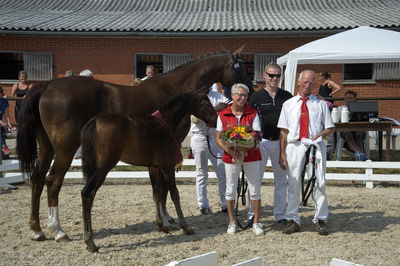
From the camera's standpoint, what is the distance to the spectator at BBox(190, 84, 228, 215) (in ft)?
22.1

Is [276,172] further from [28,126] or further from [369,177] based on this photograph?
[369,177]

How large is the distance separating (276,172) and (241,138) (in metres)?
1.14

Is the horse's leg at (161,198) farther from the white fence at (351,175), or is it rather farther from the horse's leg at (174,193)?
the white fence at (351,175)

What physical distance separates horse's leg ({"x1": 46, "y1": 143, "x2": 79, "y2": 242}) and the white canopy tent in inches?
266

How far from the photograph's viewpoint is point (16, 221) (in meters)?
6.49

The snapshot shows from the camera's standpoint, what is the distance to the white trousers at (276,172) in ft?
19.9

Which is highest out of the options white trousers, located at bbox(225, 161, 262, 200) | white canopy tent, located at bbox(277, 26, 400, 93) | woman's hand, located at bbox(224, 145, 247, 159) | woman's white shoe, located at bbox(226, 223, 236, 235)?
white canopy tent, located at bbox(277, 26, 400, 93)

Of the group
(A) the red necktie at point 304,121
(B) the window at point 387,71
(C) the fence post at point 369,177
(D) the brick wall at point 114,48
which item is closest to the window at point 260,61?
(D) the brick wall at point 114,48

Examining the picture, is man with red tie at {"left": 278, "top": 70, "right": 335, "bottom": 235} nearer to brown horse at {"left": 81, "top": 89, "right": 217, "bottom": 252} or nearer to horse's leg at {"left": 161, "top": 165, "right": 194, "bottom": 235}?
brown horse at {"left": 81, "top": 89, "right": 217, "bottom": 252}

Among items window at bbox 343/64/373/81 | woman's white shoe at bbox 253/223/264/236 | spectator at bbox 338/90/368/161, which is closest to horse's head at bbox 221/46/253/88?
woman's white shoe at bbox 253/223/264/236

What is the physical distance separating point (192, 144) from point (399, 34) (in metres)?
7.03

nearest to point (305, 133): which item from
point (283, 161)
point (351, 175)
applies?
point (283, 161)

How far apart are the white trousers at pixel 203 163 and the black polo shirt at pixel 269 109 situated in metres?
1.02

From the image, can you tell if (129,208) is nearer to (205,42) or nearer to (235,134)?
(235,134)
